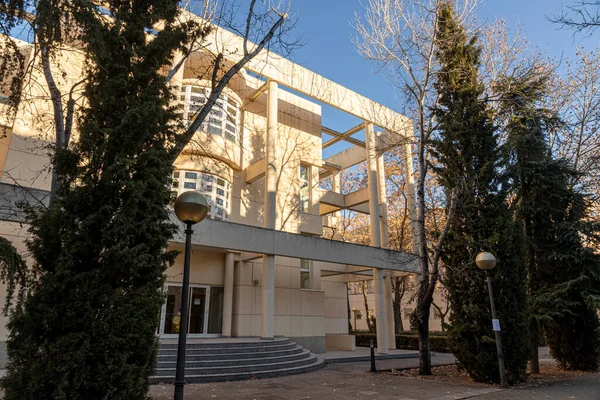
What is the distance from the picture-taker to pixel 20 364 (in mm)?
4770

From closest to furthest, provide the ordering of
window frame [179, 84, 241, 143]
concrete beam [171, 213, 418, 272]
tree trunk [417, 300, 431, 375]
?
tree trunk [417, 300, 431, 375] < concrete beam [171, 213, 418, 272] < window frame [179, 84, 241, 143]

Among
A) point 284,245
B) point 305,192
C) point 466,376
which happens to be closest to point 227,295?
point 284,245

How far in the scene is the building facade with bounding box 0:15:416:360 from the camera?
14.5 metres

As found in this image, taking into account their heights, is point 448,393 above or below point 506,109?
below

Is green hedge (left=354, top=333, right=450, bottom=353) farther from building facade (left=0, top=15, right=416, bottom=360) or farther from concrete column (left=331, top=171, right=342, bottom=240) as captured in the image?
concrete column (left=331, top=171, right=342, bottom=240)

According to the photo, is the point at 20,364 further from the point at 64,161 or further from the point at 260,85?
the point at 260,85

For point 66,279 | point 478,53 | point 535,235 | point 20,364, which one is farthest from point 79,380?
A: point 535,235

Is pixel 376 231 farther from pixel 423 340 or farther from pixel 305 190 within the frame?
pixel 423 340

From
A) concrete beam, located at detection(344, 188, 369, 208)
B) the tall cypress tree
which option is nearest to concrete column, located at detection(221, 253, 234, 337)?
concrete beam, located at detection(344, 188, 369, 208)

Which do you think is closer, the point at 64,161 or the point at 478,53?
the point at 64,161

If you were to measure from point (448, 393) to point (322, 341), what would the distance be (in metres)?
10.5

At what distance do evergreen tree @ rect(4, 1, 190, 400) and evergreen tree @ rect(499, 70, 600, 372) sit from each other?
37.1 feet

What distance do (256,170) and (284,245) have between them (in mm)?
4124

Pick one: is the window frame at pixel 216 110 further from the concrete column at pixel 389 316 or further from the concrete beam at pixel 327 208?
the concrete column at pixel 389 316
